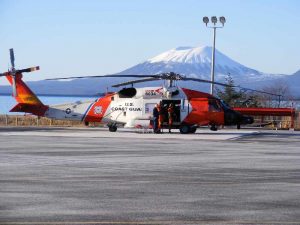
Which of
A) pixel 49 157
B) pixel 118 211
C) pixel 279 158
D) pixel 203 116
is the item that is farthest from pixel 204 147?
pixel 118 211

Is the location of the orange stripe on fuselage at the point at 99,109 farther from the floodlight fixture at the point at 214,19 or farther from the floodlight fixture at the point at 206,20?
the floodlight fixture at the point at 206,20

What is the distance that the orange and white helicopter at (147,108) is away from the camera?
115 ft

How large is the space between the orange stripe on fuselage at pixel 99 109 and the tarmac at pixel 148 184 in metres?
10.4

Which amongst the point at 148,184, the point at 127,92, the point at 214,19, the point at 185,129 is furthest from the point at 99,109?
the point at 148,184

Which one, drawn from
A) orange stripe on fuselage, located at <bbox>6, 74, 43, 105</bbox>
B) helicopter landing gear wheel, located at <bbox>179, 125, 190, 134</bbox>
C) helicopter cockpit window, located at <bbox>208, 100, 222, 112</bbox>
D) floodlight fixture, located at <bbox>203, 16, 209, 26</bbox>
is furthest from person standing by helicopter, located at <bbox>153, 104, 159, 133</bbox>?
floodlight fixture, located at <bbox>203, 16, 209, 26</bbox>

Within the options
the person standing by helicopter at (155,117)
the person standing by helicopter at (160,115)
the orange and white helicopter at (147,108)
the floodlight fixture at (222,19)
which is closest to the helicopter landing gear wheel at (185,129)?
the orange and white helicopter at (147,108)

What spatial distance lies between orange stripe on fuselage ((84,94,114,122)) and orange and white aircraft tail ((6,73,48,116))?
8.83 feet

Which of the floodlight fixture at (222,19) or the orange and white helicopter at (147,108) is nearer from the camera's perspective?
the orange and white helicopter at (147,108)

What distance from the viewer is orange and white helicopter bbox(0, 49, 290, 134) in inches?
1379

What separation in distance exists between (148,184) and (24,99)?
2451cm

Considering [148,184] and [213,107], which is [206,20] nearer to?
[213,107]

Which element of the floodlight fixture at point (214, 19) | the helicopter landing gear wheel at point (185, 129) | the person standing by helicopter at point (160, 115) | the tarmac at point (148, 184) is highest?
the floodlight fixture at point (214, 19)

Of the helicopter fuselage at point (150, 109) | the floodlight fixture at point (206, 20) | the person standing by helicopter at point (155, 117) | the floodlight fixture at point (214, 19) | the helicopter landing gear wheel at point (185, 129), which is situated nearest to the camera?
the person standing by helicopter at point (155, 117)

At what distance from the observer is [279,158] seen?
2150 cm
